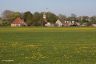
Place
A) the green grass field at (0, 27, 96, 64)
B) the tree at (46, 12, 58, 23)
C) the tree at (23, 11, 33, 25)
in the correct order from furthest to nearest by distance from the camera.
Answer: the tree at (46, 12, 58, 23) → the tree at (23, 11, 33, 25) → the green grass field at (0, 27, 96, 64)

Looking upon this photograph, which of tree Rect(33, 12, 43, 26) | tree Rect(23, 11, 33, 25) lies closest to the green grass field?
tree Rect(33, 12, 43, 26)

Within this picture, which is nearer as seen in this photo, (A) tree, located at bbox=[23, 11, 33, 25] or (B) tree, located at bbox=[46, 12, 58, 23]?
(A) tree, located at bbox=[23, 11, 33, 25]

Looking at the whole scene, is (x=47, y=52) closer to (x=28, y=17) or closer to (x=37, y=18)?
(x=37, y=18)

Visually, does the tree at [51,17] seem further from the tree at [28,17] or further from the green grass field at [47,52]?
the green grass field at [47,52]

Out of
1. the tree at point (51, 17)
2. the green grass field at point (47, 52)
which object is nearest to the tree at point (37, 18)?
the tree at point (51, 17)

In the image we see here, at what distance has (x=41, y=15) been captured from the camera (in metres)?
189

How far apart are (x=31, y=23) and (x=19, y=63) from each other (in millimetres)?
160748

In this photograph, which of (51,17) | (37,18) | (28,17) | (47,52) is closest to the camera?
(47,52)

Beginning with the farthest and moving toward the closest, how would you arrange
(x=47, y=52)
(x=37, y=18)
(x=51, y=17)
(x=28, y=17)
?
(x=51, y=17), (x=28, y=17), (x=37, y=18), (x=47, y=52)

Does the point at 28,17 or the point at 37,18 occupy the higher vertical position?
the point at 28,17

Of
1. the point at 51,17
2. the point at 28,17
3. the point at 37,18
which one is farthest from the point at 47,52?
the point at 51,17

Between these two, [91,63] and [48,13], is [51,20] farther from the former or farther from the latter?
[91,63]

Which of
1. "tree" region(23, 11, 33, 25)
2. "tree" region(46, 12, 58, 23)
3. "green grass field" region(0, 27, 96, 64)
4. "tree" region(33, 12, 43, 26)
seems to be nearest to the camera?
"green grass field" region(0, 27, 96, 64)

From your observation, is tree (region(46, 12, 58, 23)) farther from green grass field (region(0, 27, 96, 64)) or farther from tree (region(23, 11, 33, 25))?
green grass field (region(0, 27, 96, 64))
